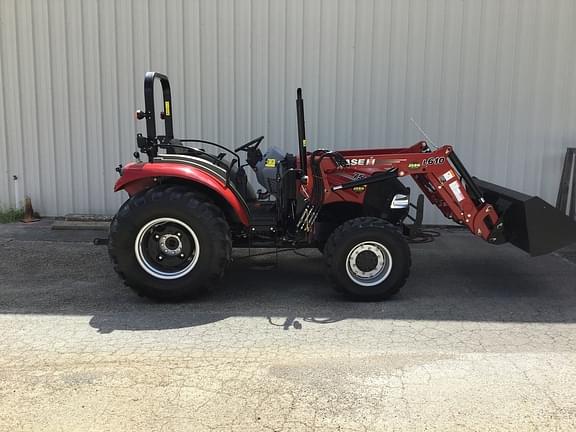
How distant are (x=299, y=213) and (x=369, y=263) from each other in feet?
2.51

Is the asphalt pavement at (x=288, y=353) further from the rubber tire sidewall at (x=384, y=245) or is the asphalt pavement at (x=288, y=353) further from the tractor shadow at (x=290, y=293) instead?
the rubber tire sidewall at (x=384, y=245)

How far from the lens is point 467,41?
7.43 m

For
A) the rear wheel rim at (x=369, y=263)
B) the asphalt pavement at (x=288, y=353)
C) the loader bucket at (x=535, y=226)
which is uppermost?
the loader bucket at (x=535, y=226)

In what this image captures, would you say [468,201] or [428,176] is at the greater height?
[428,176]

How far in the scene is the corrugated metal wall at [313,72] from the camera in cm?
743

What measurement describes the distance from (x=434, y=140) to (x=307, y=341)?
446 centimetres

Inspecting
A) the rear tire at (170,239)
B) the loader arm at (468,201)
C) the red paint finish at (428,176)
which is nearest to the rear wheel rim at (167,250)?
the rear tire at (170,239)

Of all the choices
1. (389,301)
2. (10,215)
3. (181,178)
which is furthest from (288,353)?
(10,215)

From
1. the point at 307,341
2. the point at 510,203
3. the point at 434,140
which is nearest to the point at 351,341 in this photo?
the point at 307,341

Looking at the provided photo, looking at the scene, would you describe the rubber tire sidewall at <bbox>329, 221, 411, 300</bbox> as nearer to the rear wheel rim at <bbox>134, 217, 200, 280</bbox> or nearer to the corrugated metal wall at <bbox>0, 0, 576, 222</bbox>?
the rear wheel rim at <bbox>134, 217, 200, 280</bbox>

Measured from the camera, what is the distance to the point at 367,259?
4.78m

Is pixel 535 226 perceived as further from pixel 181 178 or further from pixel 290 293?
pixel 181 178

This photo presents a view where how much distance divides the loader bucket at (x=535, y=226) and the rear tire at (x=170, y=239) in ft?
8.12

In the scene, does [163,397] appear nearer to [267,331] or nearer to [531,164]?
[267,331]
